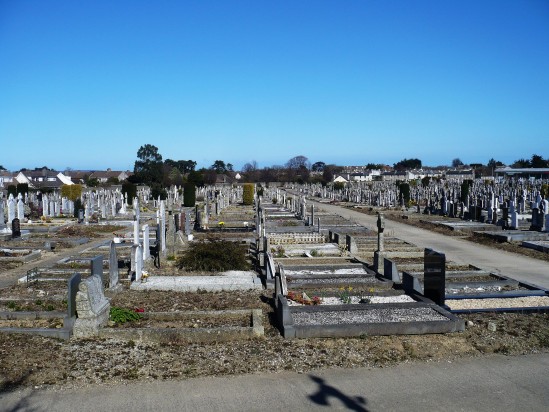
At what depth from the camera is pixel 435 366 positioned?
7.36 meters

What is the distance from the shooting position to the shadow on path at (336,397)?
6094 millimetres

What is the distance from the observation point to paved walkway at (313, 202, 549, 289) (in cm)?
1428

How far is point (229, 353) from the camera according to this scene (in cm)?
774

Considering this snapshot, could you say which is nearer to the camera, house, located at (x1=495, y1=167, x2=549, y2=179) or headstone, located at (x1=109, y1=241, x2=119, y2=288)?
headstone, located at (x1=109, y1=241, x2=119, y2=288)

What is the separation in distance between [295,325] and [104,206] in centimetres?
2547

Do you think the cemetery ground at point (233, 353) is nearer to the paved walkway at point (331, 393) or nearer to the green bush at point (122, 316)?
the green bush at point (122, 316)

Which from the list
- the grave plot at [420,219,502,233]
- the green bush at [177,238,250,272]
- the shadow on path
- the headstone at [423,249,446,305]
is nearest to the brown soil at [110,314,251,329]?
the shadow on path

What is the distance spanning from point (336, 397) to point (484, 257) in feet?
41.7

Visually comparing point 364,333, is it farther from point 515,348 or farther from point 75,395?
point 75,395

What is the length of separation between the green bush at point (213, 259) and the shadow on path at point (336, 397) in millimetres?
7830

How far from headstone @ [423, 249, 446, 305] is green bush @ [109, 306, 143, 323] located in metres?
5.61

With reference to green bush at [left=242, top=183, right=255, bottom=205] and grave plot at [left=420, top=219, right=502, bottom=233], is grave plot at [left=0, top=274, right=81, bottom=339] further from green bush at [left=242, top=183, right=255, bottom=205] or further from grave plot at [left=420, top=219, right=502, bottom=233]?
green bush at [left=242, top=183, right=255, bottom=205]

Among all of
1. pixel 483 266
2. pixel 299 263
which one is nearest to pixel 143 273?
pixel 299 263

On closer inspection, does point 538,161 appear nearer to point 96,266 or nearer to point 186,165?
point 186,165
